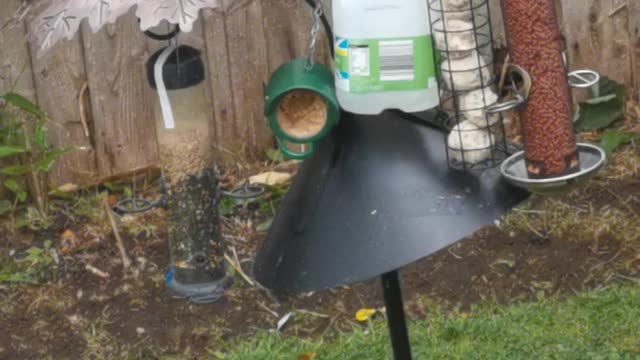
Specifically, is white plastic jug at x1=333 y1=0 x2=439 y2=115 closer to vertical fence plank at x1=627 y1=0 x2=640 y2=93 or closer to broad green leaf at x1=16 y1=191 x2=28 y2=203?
broad green leaf at x1=16 y1=191 x2=28 y2=203

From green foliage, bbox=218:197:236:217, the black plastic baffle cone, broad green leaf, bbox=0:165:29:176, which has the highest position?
the black plastic baffle cone

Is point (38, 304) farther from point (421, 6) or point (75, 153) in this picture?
point (421, 6)

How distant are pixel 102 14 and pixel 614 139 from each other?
3.50 m

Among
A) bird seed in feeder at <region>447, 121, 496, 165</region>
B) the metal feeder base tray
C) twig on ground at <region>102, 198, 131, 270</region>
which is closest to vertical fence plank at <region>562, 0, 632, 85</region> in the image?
twig on ground at <region>102, 198, 131, 270</region>

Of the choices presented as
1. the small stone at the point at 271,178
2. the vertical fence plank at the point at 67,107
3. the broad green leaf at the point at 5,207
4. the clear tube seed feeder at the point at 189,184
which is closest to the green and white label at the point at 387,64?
the clear tube seed feeder at the point at 189,184

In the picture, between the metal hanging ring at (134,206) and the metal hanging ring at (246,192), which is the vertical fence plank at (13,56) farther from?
the metal hanging ring at (246,192)

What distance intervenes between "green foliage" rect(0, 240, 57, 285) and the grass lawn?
104 cm

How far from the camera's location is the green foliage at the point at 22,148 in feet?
17.4

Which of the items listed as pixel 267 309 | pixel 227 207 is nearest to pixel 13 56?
pixel 227 207

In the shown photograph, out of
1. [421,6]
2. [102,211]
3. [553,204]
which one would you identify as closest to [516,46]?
[421,6]

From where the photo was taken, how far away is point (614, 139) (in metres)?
5.64

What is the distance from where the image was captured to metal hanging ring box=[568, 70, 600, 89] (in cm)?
267

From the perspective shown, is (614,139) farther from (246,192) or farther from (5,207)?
(5,207)

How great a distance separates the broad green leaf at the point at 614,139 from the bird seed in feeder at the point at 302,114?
3083mm
